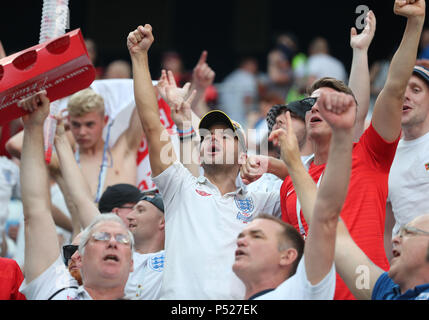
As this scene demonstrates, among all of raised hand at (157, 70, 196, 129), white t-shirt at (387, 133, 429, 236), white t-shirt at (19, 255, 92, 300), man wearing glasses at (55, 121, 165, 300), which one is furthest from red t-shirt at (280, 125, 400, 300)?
white t-shirt at (19, 255, 92, 300)

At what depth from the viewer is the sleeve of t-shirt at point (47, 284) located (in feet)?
12.5

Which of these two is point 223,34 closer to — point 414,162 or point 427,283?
point 414,162

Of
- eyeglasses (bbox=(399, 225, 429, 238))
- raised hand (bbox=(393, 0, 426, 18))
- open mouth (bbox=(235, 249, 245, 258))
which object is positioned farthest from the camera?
raised hand (bbox=(393, 0, 426, 18))

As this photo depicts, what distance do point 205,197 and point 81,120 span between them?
2418 mm

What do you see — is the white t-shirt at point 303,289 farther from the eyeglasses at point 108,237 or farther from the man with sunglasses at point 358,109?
the man with sunglasses at point 358,109

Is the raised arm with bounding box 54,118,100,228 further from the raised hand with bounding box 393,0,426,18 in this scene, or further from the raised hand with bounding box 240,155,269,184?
the raised hand with bounding box 393,0,426,18

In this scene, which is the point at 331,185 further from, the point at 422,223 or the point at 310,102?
the point at 310,102

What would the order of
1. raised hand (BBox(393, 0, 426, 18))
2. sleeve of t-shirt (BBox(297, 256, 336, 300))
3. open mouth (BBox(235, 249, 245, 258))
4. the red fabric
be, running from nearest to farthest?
sleeve of t-shirt (BBox(297, 256, 336, 300)) < open mouth (BBox(235, 249, 245, 258)) < raised hand (BBox(393, 0, 426, 18)) < the red fabric

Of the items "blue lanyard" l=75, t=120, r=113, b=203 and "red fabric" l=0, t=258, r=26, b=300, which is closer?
"red fabric" l=0, t=258, r=26, b=300

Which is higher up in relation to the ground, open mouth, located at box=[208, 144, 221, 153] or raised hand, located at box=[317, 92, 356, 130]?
raised hand, located at box=[317, 92, 356, 130]

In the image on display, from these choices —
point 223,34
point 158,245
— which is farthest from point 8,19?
point 158,245

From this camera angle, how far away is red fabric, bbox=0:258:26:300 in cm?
414

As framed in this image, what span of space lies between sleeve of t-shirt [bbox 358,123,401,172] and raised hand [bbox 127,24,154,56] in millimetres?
1334

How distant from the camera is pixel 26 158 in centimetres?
397
